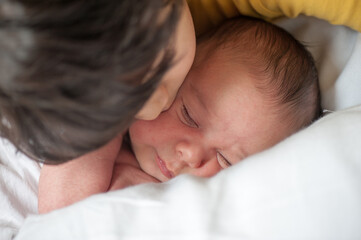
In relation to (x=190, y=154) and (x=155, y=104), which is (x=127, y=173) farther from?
(x=155, y=104)

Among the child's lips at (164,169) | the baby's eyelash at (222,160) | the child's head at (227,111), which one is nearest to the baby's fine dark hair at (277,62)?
the child's head at (227,111)

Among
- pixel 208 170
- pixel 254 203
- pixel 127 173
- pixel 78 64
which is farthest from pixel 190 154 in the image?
pixel 78 64

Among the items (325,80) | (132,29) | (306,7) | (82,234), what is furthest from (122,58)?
(325,80)

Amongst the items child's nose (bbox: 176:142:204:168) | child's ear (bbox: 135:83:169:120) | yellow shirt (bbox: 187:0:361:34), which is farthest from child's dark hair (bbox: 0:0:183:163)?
yellow shirt (bbox: 187:0:361:34)

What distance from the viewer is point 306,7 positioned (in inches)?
36.3

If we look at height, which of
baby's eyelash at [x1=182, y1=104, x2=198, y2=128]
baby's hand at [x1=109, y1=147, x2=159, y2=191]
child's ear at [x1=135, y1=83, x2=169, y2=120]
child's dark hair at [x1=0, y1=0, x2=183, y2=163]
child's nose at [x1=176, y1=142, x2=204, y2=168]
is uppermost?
child's dark hair at [x1=0, y1=0, x2=183, y2=163]

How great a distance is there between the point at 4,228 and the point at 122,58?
18.5 inches

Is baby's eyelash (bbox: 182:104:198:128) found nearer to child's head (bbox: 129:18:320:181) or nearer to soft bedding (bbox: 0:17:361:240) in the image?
child's head (bbox: 129:18:320:181)

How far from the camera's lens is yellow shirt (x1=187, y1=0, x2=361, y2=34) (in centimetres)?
91

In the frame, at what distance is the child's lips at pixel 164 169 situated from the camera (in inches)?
35.3

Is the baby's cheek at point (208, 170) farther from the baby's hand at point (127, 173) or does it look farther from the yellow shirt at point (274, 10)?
the yellow shirt at point (274, 10)

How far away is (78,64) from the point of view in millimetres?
544

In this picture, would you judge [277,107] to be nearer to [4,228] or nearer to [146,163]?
[146,163]

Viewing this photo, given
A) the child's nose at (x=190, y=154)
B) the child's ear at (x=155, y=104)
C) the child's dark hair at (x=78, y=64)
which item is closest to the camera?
the child's dark hair at (x=78, y=64)
